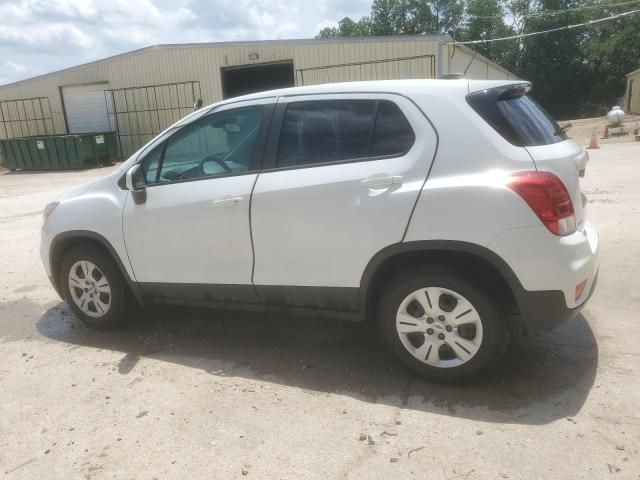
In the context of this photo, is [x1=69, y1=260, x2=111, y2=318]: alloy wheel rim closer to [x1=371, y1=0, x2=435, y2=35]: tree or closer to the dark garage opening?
the dark garage opening

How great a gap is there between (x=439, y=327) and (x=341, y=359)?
880 millimetres

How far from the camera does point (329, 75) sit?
746 inches

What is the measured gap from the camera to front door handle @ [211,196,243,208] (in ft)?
11.7

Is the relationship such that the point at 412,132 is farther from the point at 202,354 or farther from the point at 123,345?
the point at 123,345

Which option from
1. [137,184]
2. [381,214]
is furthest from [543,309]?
[137,184]

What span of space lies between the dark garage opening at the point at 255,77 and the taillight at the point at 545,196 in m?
18.1

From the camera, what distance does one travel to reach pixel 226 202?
141 inches

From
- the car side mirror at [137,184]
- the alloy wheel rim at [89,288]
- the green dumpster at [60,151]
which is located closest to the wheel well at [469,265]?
the car side mirror at [137,184]

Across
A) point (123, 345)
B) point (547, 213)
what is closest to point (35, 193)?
point (123, 345)

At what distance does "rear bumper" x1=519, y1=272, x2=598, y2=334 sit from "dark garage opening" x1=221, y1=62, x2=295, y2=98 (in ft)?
59.8

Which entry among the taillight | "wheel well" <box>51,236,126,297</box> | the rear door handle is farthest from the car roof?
"wheel well" <box>51,236,126,297</box>

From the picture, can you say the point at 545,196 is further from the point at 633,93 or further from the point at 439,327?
the point at 633,93

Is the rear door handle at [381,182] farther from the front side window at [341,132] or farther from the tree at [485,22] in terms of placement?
the tree at [485,22]

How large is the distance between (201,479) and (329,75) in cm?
1778
